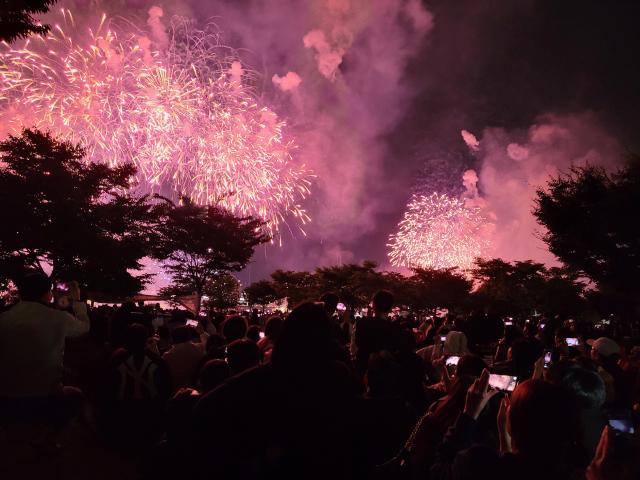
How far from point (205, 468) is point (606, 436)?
5.75ft

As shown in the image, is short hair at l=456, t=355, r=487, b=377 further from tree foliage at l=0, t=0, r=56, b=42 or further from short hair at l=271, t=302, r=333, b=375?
tree foliage at l=0, t=0, r=56, b=42

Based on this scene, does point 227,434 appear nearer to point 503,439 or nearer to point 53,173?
point 503,439

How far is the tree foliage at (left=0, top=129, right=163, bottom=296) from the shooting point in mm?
23375

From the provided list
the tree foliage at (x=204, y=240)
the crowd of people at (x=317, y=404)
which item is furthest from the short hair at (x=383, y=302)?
the tree foliage at (x=204, y=240)

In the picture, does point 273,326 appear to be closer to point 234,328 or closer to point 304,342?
point 234,328

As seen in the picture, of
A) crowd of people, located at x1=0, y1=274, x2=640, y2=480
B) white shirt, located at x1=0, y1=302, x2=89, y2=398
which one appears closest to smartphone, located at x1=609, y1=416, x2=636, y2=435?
crowd of people, located at x1=0, y1=274, x2=640, y2=480

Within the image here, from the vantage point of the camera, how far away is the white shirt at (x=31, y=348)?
186 inches

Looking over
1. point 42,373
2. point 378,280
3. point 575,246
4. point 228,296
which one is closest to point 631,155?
point 575,246

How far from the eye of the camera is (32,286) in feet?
16.0

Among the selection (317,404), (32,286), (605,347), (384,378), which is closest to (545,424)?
(317,404)

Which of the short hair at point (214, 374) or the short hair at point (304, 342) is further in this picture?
the short hair at point (214, 374)

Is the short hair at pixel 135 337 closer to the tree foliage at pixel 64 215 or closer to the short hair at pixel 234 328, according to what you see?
the short hair at pixel 234 328

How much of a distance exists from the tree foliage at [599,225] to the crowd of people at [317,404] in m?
19.9

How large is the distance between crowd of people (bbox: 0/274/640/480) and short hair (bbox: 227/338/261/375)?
0.01 metres
